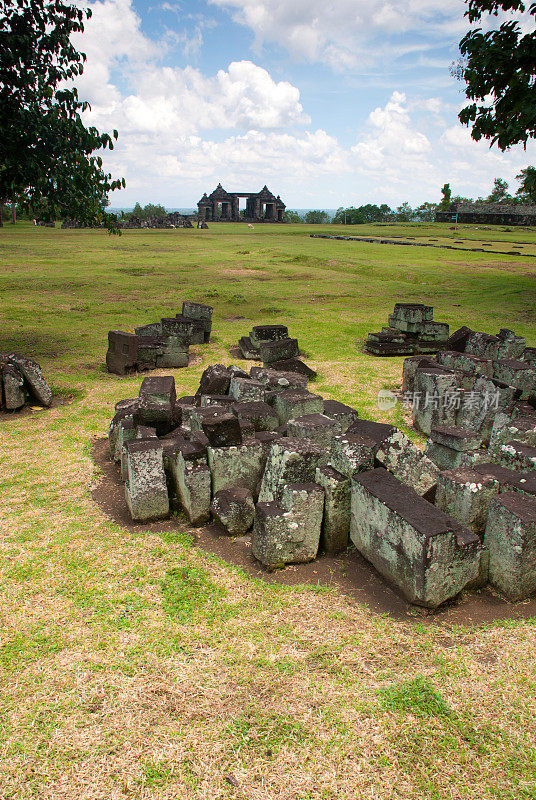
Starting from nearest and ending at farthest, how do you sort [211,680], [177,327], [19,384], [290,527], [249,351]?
[211,680], [290,527], [19,384], [249,351], [177,327]

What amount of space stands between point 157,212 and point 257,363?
81.5 m

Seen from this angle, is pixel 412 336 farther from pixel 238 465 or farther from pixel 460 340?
pixel 238 465

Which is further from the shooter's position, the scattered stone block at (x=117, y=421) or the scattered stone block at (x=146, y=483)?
the scattered stone block at (x=117, y=421)

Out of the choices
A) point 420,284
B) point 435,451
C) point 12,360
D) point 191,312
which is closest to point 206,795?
point 435,451

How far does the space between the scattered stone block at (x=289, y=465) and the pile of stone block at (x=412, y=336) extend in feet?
26.3

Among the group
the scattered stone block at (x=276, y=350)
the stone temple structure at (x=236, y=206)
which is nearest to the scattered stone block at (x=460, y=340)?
the scattered stone block at (x=276, y=350)

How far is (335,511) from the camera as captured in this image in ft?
14.9

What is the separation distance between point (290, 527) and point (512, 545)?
1.66 metres

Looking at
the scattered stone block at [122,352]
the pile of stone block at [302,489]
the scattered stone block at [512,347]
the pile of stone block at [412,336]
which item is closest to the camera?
the pile of stone block at [302,489]

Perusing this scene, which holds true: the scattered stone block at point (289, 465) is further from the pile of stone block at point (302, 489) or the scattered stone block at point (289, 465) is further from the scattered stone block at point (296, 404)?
the scattered stone block at point (296, 404)

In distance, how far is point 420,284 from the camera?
80.0 ft

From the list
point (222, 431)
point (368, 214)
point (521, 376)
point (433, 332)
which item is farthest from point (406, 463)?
point (368, 214)

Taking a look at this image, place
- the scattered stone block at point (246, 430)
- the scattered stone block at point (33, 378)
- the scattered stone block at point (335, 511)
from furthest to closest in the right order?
the scattered stone block at point (33, 378)
the scattered stone block at point (246, 430)
the scattered stone block at point (335, 511)

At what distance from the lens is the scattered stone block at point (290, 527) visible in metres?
4.38
